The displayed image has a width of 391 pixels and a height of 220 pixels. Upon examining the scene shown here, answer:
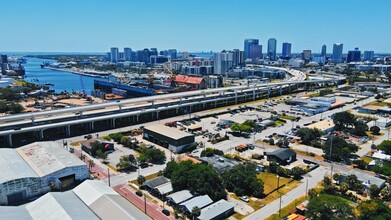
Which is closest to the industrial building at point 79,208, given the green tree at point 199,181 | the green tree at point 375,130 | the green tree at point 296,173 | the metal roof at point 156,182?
the metal roof at point 156,182

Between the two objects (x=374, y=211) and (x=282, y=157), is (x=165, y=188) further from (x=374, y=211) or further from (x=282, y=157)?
(x=374, y=211)

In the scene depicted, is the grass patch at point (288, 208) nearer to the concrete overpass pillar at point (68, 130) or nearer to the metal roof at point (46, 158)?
the metal roof at point (46, 158)

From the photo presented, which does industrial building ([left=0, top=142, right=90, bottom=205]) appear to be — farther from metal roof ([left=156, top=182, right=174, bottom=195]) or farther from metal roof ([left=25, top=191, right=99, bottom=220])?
metal roof ([left=156, top=182, right=174, bottom=195])

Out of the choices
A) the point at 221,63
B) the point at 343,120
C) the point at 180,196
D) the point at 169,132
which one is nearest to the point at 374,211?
the point at 180,196

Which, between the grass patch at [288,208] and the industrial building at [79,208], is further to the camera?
the grass patch at [288,208]

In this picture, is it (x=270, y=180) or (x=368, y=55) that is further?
(x=368, y=55)

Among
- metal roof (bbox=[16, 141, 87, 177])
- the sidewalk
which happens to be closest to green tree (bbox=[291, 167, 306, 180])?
the sidewalk

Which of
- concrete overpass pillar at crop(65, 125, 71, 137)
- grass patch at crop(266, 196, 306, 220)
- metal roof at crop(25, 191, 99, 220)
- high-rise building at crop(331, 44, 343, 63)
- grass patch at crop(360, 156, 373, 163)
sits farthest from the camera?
high-rise building at crop(331, 44, 343, 63)
